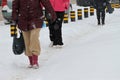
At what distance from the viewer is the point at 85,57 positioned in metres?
A: 8.98

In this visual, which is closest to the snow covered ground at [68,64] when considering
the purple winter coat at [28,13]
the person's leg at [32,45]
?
the person's leg at [32,45]

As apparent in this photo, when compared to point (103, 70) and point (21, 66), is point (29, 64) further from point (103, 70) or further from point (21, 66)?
point (103, 70)

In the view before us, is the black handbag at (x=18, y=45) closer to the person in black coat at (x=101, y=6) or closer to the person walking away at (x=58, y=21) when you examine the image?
the person walking away at (x=58, y=21)

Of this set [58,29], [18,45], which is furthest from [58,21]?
[18,45]

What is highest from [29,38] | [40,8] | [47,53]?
[40,8]

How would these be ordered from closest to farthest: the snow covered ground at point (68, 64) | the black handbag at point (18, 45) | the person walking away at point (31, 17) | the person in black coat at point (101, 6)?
1. the snow covered ground at point (68, 64)
2. the person walking away at point (31, 17)
3. the black handbag at point (18, 45)
4. the person in black coat at point (101, 6)

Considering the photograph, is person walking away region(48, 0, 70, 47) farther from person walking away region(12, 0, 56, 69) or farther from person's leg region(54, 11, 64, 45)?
person walking away region(12, 0, 56, 69)

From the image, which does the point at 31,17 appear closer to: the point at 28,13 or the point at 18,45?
the point at 28,13

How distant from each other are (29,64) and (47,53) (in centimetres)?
166

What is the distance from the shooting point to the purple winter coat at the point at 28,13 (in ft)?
28.9

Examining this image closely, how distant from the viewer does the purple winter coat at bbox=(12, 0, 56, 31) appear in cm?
881

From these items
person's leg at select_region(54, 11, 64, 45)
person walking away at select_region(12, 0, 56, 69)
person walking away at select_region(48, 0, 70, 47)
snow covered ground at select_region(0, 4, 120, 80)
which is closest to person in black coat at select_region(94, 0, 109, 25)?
person walking away at select_region(48, 0, 70, 47)

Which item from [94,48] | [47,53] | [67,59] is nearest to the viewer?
[67,59]

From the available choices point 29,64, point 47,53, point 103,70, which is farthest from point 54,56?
point 103,70
